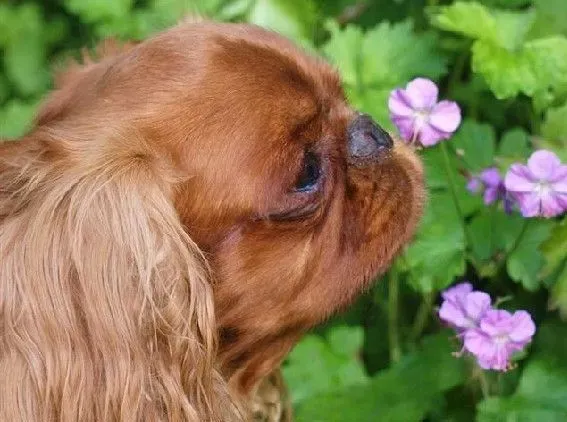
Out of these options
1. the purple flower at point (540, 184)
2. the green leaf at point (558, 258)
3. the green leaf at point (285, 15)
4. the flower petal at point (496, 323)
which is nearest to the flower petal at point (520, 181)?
the purple flower at point (540, 184)

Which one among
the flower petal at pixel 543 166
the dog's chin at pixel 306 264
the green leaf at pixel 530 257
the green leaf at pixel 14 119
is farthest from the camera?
the green leaf at pixel 14 119

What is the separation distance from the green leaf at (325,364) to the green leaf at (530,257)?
1.30ft

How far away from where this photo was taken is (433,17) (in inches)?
94.0

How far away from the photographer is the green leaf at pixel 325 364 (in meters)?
→ 2.35

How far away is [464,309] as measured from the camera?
6.36ft

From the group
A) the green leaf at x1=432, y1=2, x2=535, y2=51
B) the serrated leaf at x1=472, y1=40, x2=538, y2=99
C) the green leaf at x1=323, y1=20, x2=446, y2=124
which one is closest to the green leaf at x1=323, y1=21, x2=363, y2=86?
the green leaf at x1=323, y1=20, x2=446, y2=124

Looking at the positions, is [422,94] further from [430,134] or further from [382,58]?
[382,58]

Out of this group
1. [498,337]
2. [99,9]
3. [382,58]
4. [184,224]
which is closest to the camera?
[184,224]

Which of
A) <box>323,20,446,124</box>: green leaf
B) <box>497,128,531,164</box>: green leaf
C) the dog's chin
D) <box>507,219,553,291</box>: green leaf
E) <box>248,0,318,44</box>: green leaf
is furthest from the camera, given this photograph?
<box>248,0,318,44</box>: green leaf

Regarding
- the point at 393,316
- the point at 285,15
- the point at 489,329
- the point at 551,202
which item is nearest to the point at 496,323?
the point at 489,329

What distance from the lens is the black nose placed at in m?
1.95

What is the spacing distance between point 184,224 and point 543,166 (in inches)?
24.6

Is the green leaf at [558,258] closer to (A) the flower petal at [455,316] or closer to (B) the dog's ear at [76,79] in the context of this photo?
(A) the flower petal at [455,316]

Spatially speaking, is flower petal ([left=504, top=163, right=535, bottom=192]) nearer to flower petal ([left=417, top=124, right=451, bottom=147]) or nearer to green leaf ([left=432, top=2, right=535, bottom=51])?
flower petal ([left=417, top=124, right=451, bottom=147])
